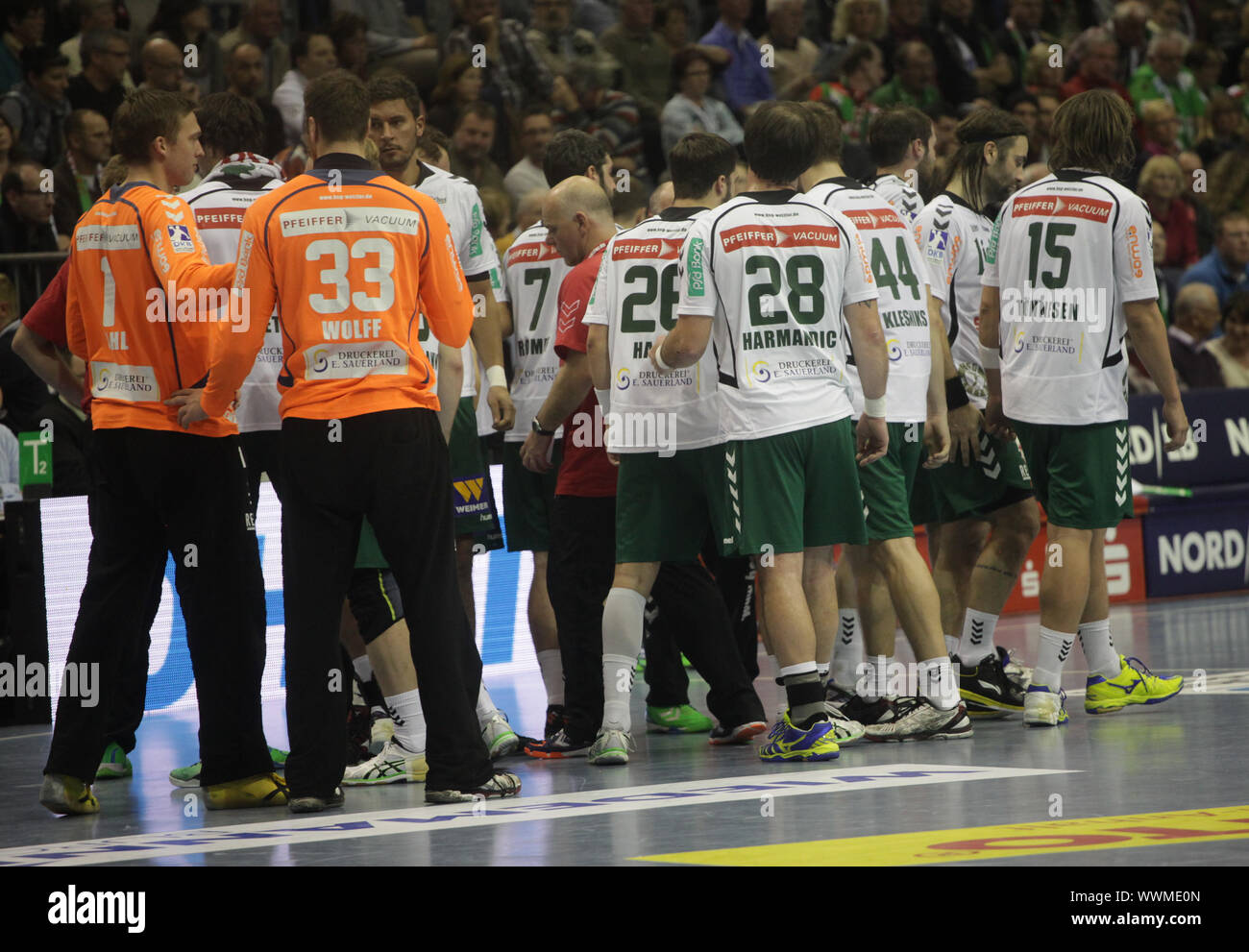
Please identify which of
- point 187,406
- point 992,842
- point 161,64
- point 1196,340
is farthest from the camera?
point 1196,340

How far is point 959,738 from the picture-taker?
22.4 ft

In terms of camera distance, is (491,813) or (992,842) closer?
(992,842)

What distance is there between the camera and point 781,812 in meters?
5.28

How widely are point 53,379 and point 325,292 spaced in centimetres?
162

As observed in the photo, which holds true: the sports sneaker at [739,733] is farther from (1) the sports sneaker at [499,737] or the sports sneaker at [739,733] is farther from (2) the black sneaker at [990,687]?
(2) the black sneaker at [990,687]

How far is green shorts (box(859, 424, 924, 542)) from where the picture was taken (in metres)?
6.89

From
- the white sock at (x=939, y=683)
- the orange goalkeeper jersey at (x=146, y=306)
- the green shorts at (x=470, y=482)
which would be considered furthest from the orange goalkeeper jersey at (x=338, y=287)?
the white sock at (x=939, y=683)

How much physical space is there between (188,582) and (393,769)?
1042 mm

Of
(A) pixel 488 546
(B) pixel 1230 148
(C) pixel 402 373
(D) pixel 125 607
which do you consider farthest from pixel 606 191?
(B) pixel 1230 148

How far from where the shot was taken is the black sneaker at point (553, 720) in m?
7.20

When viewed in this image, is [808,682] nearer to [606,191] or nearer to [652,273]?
[652,273]

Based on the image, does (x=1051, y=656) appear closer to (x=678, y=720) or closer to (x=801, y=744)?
(x=801, y=744)

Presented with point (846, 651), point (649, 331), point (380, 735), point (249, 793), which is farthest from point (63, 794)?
point (846, 651)
